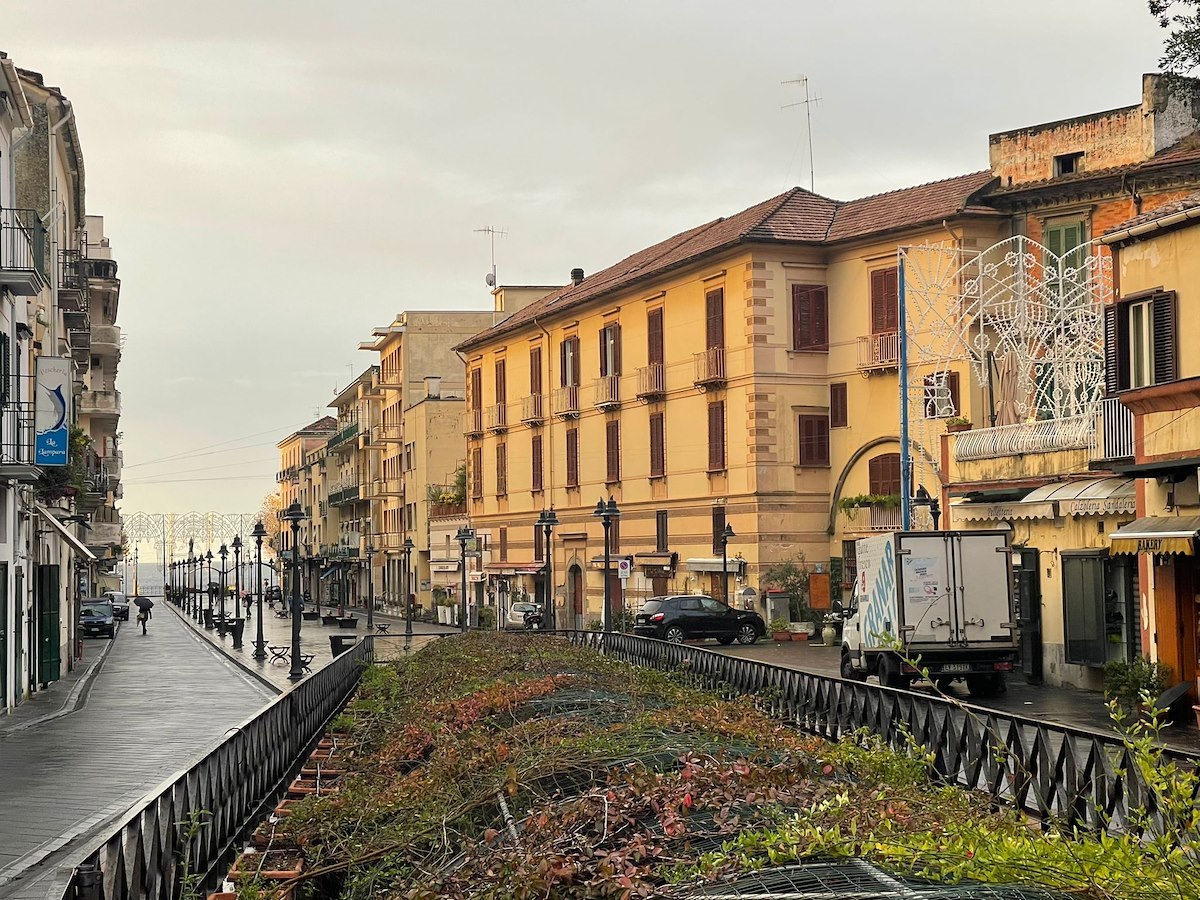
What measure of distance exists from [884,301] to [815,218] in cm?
464

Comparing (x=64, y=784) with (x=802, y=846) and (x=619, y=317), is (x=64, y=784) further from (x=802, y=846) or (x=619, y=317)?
(x=619, y=317)

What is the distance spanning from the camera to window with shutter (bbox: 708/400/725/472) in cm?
4725

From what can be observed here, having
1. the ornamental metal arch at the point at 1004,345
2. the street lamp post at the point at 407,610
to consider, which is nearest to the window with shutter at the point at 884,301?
the ornamental metal arch at the point at 1004,345

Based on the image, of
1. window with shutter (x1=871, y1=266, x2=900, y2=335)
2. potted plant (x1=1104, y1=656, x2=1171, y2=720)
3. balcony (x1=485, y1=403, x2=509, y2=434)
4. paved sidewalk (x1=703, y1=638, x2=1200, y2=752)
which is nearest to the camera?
paved sidewalk (x1=703, y1=638, x2=1200, y2=752)

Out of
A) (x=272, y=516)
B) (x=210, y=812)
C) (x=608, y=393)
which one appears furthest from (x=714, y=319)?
(x=272, y=516)

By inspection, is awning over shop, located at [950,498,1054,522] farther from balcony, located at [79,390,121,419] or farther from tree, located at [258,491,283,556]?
tree, located at [258,491,283,556]

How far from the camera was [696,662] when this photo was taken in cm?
2439

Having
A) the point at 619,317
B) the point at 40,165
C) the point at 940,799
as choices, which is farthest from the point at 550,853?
the point at 619,317

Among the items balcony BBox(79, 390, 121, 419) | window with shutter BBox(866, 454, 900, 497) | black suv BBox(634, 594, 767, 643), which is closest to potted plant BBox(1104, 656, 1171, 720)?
black suv BBox(634, 594, 767, 643)

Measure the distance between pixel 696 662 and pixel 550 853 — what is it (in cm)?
1781

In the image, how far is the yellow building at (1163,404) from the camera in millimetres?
20828

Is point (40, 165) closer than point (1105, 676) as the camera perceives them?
No

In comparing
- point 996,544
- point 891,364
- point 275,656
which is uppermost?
point 891,364

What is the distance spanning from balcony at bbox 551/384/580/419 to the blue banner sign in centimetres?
3182
